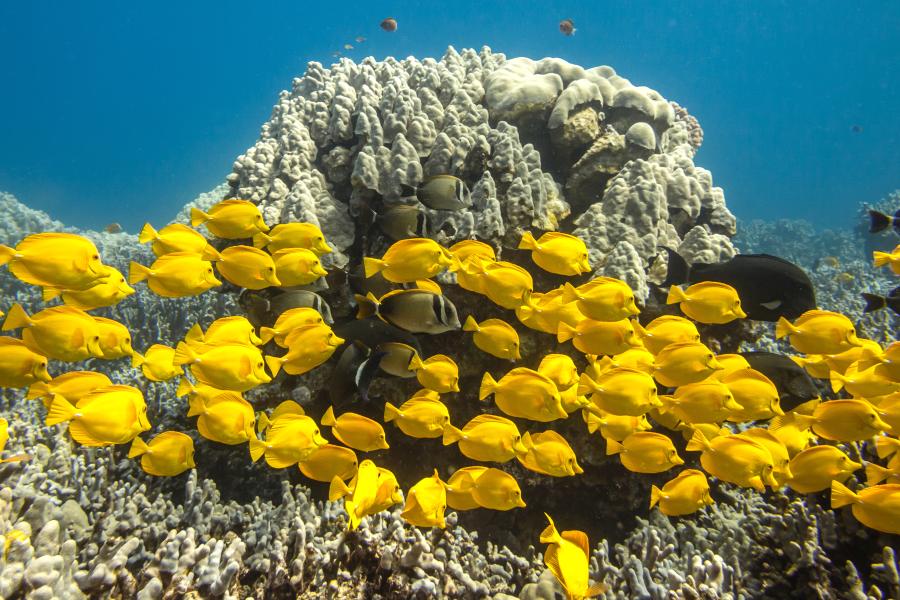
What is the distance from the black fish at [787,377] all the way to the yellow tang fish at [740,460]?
1.02 meters

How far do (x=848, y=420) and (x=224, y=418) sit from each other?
3.92m

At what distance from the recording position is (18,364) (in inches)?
103

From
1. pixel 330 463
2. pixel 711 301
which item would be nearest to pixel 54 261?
pixel 330 463

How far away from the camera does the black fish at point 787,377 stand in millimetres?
3613

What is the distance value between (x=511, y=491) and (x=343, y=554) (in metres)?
1.24

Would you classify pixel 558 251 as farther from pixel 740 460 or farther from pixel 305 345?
pixel 305 345

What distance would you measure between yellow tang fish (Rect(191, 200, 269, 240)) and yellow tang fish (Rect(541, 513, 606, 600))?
276 centimetres

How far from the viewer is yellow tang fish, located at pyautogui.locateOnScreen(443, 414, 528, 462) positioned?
2971mm

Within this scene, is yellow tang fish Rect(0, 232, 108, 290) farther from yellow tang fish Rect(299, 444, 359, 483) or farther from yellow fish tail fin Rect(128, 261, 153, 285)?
yellow tang fish Rect(299, 444, 359, 483)

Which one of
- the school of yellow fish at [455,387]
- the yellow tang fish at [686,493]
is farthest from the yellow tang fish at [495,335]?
the yellow tang fish at [686,493]

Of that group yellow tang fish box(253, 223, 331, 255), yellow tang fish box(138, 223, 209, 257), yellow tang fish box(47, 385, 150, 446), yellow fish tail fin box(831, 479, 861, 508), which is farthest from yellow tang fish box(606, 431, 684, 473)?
yellow tang fish box(138, 223, 209, 257)

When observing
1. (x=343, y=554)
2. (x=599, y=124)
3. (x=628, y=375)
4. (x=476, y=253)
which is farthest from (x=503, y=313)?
(x=599, y=124)

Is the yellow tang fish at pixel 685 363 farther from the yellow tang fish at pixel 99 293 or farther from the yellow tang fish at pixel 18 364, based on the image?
the yellow tang fish at pixel 18 364

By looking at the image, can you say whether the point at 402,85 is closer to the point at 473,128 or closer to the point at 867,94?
the point at 473,128
